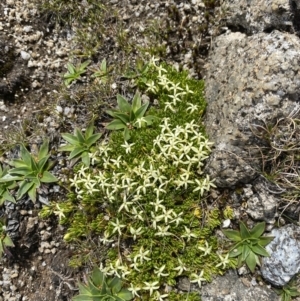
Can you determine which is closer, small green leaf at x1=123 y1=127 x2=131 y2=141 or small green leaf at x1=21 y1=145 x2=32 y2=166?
small green leaf at x1=123 y1=127 x2=131 y2=141

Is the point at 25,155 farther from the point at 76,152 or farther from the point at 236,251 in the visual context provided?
the point at 236,251

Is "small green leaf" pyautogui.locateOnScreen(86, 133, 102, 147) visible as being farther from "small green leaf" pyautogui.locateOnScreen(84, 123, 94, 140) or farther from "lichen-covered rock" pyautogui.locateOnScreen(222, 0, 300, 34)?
"lichen-covered rock" pyautogui.locateOnScreen(222, 0, 300, 34)

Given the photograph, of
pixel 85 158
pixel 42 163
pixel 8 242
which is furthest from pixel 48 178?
pixel 8 242

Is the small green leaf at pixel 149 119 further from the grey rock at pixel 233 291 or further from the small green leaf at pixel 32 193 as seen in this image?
the grey rock at pixel 233 291

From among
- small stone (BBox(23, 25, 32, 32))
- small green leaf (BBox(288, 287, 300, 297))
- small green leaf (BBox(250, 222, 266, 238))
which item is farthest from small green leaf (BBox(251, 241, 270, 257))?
small stone (BBox(23, 25, 32, 32))

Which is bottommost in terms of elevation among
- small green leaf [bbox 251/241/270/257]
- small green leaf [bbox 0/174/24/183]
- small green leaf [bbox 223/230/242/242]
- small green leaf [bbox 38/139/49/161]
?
small green leaf [bbox 251/241/270/257]

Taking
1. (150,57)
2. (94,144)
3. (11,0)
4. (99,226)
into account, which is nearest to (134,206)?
(99,226)
